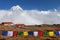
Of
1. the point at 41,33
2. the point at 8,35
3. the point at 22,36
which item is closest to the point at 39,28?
the point at 41,33

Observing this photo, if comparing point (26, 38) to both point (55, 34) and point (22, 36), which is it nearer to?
point (22, 36)

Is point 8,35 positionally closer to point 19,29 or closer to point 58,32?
point 19,29

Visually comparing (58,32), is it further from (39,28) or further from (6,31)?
(6,31)

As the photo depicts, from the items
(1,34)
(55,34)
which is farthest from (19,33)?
A: (55,34)

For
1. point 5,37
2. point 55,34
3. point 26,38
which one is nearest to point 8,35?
point 5,37

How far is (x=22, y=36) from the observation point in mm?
18672

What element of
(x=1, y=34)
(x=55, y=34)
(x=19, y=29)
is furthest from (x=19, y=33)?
(x=55, y=34)

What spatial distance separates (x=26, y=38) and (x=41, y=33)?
155 centimetres

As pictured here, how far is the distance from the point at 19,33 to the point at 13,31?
63 cm

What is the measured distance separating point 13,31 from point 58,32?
443 centimetres

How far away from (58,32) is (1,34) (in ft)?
18.3

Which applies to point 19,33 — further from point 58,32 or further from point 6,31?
point 58,32

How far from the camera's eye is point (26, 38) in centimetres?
1869

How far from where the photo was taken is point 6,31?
1875 centimetres
